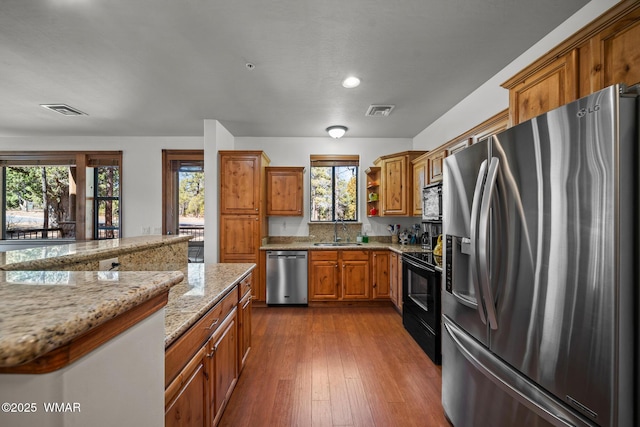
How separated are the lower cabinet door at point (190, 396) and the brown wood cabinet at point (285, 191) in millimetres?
3219

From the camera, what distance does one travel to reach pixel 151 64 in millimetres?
2549

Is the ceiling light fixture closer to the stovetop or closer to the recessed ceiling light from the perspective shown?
the recessed ceiling light

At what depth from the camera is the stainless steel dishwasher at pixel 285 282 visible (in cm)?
412

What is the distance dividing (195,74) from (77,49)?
905 mm

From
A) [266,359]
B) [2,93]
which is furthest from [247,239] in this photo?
[2,93]

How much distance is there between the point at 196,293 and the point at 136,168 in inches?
168

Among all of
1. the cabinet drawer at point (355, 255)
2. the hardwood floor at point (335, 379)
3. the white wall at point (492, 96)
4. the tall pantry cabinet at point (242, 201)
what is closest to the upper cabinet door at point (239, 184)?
the tall pantry cabinet at point (242, 201)

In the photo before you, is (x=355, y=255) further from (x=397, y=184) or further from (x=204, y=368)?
(x=204, y=368)

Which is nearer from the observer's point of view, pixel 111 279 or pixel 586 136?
pixel 111 279

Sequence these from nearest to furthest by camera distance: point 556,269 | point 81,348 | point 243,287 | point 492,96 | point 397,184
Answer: point 81,348
point 556,269
point 243,287
point 492,96
point 397,184

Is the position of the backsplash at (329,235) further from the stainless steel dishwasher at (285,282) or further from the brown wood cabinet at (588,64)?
the brown wood cabinet at (588,64)

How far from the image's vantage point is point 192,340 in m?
1.31

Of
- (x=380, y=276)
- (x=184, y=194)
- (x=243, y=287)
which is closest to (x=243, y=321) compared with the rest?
(x=243, y=287)

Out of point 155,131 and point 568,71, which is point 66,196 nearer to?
point 155,131
